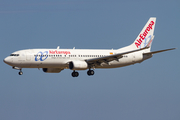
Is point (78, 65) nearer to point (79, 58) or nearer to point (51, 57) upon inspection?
point (79, 58)

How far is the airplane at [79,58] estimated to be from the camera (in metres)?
70.9

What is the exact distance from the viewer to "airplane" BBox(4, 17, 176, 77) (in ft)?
233

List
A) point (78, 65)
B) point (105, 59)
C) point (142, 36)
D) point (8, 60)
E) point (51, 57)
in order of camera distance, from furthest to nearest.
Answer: point (142, 36), point (105, 59), point (78, 65), point (51, 57), point (8, 60)

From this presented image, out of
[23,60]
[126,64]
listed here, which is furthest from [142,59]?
[23,60]

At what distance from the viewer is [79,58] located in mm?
74625

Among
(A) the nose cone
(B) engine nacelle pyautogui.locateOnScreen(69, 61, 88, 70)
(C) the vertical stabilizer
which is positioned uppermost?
(C) the vertical stabilizer

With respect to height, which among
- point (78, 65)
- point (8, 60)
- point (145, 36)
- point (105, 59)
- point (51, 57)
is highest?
point (145, 36)

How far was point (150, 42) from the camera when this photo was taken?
271 feet

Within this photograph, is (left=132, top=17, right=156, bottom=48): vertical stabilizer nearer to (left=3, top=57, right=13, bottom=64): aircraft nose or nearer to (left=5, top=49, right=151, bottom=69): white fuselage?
(left=5, top=49, right=151, bottom=69): white fuselage

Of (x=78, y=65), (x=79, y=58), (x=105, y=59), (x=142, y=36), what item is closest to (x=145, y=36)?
(x=142, y=36)

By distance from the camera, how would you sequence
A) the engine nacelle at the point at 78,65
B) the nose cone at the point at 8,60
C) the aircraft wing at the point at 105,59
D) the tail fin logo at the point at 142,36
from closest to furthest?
the nose cone at the point at 8,60 → the engine nacelle at the point at 78,65 → the aircraft wing at the point at 105,59 → the tail fin logo at the point at 142,36

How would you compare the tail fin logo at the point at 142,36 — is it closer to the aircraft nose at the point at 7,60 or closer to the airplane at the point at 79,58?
the airplane at the point at 79,58

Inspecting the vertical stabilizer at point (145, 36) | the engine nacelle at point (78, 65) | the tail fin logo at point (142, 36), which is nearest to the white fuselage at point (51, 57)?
the engine nacelle at point (78, 65)

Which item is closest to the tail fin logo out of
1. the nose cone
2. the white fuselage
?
the white fuselage
